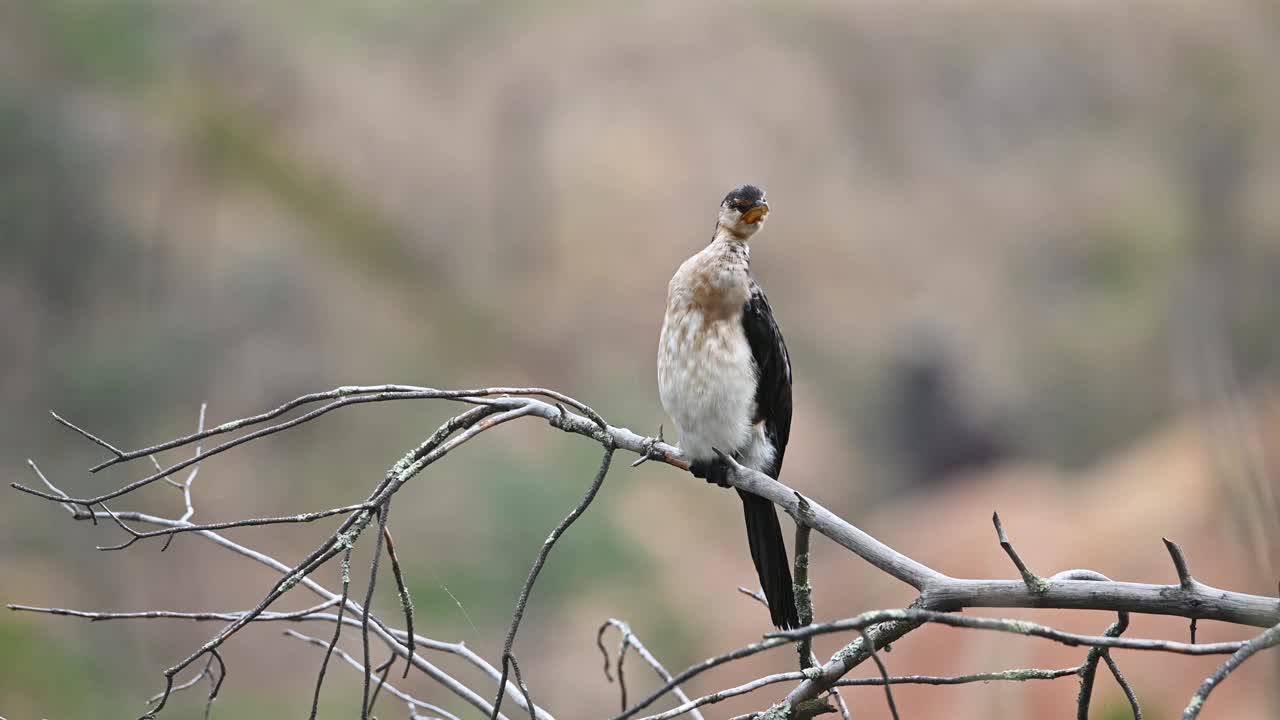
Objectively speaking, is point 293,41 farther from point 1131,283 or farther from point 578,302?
point 1131,283

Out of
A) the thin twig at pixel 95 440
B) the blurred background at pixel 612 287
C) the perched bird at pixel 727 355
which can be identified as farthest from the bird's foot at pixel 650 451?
the blurred background at pixel 612 287

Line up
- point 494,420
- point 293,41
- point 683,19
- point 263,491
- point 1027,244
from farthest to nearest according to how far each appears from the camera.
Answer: point 683,19
point 1027,244
point 293,41
point 263,491
point 494,420

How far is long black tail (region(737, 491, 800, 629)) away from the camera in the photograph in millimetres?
2383

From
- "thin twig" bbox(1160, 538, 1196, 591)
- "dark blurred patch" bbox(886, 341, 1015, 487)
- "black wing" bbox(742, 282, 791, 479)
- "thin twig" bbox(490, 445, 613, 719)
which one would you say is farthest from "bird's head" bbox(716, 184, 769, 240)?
"dark blurred patch" bbox(886, 341, 1015, 487)

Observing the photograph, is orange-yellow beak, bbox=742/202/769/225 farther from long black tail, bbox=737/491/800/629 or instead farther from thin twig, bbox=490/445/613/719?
thin twig, bbox=490/445/613/719

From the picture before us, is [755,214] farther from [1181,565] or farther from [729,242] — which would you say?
[1181,565]

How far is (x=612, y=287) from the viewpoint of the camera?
18906mm

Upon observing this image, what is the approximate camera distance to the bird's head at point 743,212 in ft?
8.56

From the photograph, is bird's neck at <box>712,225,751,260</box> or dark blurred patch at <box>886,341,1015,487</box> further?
dark blurred patch at <box>886,341,1015,487</box>

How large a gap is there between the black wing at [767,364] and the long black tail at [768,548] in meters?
0.19

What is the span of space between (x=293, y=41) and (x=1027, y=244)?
12.8 meters

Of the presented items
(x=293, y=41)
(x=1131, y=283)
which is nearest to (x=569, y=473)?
(x=293, y=41)

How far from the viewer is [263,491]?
12.9 metres

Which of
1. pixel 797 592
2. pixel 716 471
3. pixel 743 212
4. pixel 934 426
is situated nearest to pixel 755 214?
pixel 743 212
